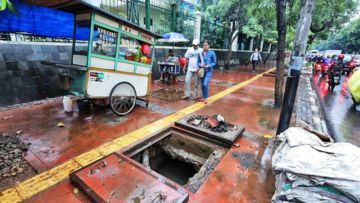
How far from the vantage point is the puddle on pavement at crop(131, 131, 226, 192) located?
11.8ft

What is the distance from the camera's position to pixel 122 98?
4.88m

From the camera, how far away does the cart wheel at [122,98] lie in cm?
465

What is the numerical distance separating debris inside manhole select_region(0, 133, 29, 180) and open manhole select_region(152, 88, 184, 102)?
3.92 m

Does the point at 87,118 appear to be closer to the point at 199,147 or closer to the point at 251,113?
the point at 199,147

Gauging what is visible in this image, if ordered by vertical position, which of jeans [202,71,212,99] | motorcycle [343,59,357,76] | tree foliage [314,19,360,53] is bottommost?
jeans [202,71,212,99]

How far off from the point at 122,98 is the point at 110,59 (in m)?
0.97

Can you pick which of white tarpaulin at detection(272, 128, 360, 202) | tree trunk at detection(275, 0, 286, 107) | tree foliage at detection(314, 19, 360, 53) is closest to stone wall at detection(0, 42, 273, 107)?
white tarpaulin at detection(272, 128, 360, 202)

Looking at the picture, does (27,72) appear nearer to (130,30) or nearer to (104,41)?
(104,41)

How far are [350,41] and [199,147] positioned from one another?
154ft

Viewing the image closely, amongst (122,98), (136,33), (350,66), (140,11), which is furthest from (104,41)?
(350,66)

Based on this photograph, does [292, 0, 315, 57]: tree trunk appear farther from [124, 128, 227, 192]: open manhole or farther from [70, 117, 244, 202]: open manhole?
[124, 128, 227, 192]: open manhole

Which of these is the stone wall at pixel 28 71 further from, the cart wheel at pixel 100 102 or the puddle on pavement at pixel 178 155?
the puddle on pavement at pixel 178 155

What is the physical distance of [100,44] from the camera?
4.22 metres

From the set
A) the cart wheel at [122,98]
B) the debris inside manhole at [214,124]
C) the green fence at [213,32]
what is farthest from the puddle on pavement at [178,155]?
the green fence at [213,32]
